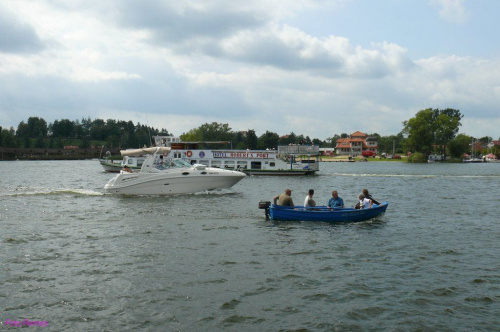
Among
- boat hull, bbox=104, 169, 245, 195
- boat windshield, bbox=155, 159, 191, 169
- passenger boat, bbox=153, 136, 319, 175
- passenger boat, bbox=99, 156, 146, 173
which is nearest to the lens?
boat hull, bbox=104, 169, 245, 195

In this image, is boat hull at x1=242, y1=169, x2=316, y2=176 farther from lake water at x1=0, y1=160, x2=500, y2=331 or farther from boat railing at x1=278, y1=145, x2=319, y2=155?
lake water at x1=0, y1=160, x2=500, y2=331

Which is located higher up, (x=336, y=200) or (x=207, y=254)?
(x=336, y=200)

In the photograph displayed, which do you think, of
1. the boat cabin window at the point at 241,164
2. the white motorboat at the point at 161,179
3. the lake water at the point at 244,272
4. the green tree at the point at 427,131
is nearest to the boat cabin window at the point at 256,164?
the boat cabin window at the point at 241,164

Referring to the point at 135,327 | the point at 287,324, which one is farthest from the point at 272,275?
the point at 135,327

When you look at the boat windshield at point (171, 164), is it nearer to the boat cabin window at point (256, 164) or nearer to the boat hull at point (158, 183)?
the boat hull at point (158, 183)

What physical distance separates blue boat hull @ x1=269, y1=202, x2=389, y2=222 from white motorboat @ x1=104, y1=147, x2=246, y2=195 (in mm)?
15069

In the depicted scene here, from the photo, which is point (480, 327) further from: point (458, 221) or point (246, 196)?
point (246, 196)

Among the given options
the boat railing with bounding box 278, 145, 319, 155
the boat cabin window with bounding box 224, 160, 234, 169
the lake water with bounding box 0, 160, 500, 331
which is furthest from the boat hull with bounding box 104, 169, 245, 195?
the boat railing with bounding box 278, 145, 319, 155

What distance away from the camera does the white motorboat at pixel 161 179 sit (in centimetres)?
3925

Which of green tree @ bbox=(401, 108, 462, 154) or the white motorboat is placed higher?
green tree @ bbox=(401, 108, 462, 154)

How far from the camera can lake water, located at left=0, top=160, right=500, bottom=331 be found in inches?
492

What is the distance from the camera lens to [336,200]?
89.4 feet

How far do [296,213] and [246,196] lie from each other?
1591cm

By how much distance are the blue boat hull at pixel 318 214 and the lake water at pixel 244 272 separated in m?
0.56
